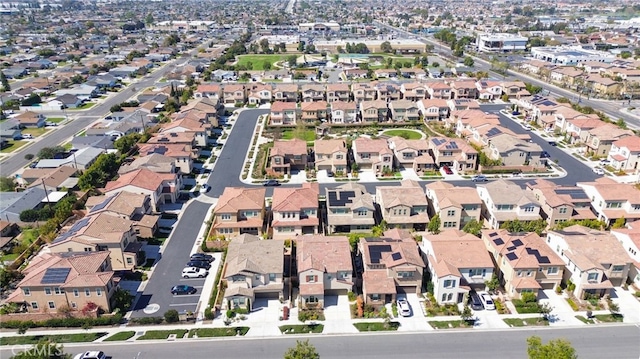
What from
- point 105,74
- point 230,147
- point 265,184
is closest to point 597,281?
point 265,184

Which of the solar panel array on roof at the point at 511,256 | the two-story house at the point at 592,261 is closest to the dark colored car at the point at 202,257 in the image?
the solar panel array on roof at the point at 511,256

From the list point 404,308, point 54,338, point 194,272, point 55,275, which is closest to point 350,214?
point 404,308

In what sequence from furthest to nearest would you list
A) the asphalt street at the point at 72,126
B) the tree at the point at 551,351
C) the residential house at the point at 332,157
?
the asphalt street at the point at 72,126, the residential house at the point at 332,157, the tree at the point at 551,351

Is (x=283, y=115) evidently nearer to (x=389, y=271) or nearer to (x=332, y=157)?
(x=332, y=157)

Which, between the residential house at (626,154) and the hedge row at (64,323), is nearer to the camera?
the hedge row at (64,323)

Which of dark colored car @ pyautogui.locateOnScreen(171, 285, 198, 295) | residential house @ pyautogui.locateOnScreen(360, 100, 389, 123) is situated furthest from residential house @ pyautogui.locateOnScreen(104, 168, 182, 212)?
residential house @ pyautogui.locateOnScreen(360, 100, 389, 123)

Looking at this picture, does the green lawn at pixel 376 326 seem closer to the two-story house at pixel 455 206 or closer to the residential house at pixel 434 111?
the two-story house at pixel 455 206

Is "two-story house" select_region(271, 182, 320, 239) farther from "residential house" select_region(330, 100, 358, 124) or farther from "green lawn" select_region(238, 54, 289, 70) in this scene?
"green lawn" select_region(238, 54, 289, 70)

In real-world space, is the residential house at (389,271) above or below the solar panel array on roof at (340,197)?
below
